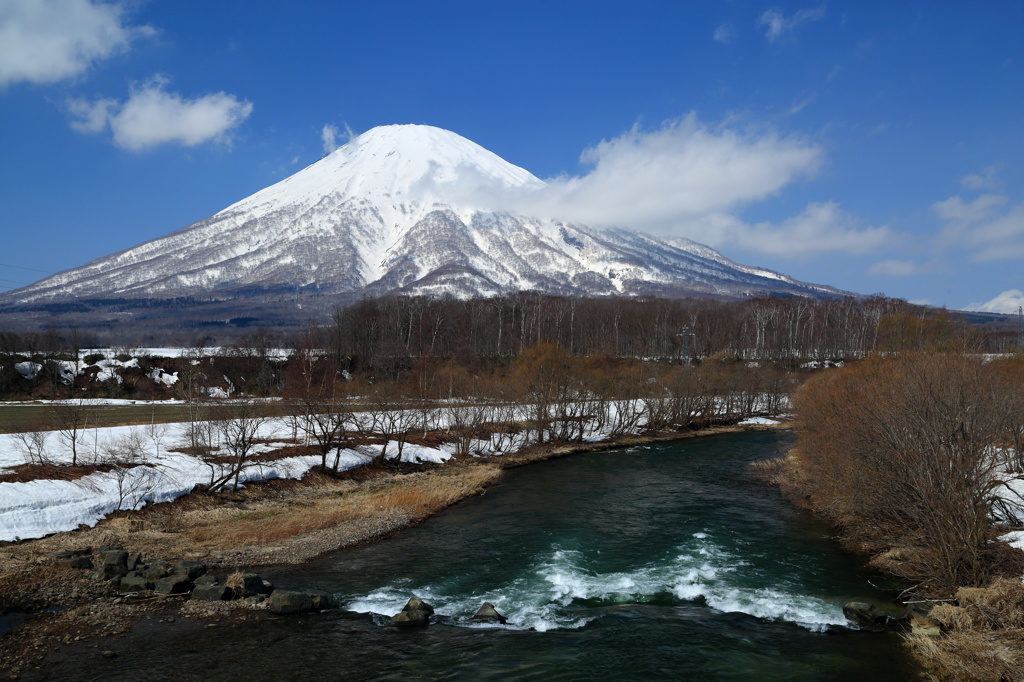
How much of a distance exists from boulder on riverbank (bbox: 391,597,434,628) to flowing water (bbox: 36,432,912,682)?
0.35 m

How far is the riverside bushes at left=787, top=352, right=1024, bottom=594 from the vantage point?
53.4 ft

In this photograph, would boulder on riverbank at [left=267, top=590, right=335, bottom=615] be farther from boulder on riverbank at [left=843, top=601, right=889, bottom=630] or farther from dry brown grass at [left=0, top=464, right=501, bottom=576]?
boulder on riverbank at [left=843, top=601, right=889, bottom=630]

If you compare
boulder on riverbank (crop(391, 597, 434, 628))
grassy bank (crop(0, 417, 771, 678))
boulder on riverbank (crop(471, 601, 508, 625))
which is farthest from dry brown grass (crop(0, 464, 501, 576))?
boulder on riverbank (crop(471, 601, 508, 625))

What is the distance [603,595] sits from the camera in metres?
17.9

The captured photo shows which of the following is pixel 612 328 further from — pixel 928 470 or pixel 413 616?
pixel 413 616

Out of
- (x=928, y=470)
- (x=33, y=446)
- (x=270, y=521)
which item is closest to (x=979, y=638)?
(x=928, y=470)

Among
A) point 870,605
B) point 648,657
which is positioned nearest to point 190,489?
point 648,657

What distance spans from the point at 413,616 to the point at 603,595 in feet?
18.5

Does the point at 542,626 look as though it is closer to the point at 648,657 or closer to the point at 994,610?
the point at 648,657

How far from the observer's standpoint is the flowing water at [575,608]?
13.3 m

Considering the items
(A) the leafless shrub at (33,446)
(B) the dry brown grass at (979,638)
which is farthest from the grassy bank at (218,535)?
(B) the dry brown grass at (979,638)

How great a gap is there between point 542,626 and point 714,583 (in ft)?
19.7

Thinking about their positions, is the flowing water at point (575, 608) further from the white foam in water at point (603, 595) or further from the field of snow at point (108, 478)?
the field of snow at point (108, 478)

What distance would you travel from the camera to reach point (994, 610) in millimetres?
14141
